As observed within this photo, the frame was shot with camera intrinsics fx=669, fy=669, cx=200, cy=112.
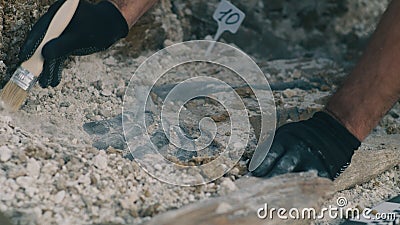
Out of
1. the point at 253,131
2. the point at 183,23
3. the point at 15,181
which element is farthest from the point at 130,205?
the point at 183,23

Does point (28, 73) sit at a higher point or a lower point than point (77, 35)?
lower

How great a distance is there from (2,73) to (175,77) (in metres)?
0.51

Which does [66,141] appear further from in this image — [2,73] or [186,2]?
[186,2]

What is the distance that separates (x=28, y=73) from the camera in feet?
4.91

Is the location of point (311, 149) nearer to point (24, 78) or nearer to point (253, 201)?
point (253, 201)

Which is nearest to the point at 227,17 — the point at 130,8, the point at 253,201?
the point at 130,8

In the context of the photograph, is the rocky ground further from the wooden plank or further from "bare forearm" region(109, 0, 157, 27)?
"bare forearm" region(109, 0, 157, 27)

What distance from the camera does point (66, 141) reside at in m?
1.43

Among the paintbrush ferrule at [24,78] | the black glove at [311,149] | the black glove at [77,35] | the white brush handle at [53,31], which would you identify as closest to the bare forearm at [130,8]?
the black glove at [77,35]

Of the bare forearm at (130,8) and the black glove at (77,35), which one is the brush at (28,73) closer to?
A: the black glove at (77,35)

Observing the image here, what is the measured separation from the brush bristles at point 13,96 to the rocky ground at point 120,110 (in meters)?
0.03

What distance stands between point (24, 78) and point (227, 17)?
81 centimetres

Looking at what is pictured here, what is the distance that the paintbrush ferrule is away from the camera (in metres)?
1.50

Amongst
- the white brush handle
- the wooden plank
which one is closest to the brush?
the white brush handle
